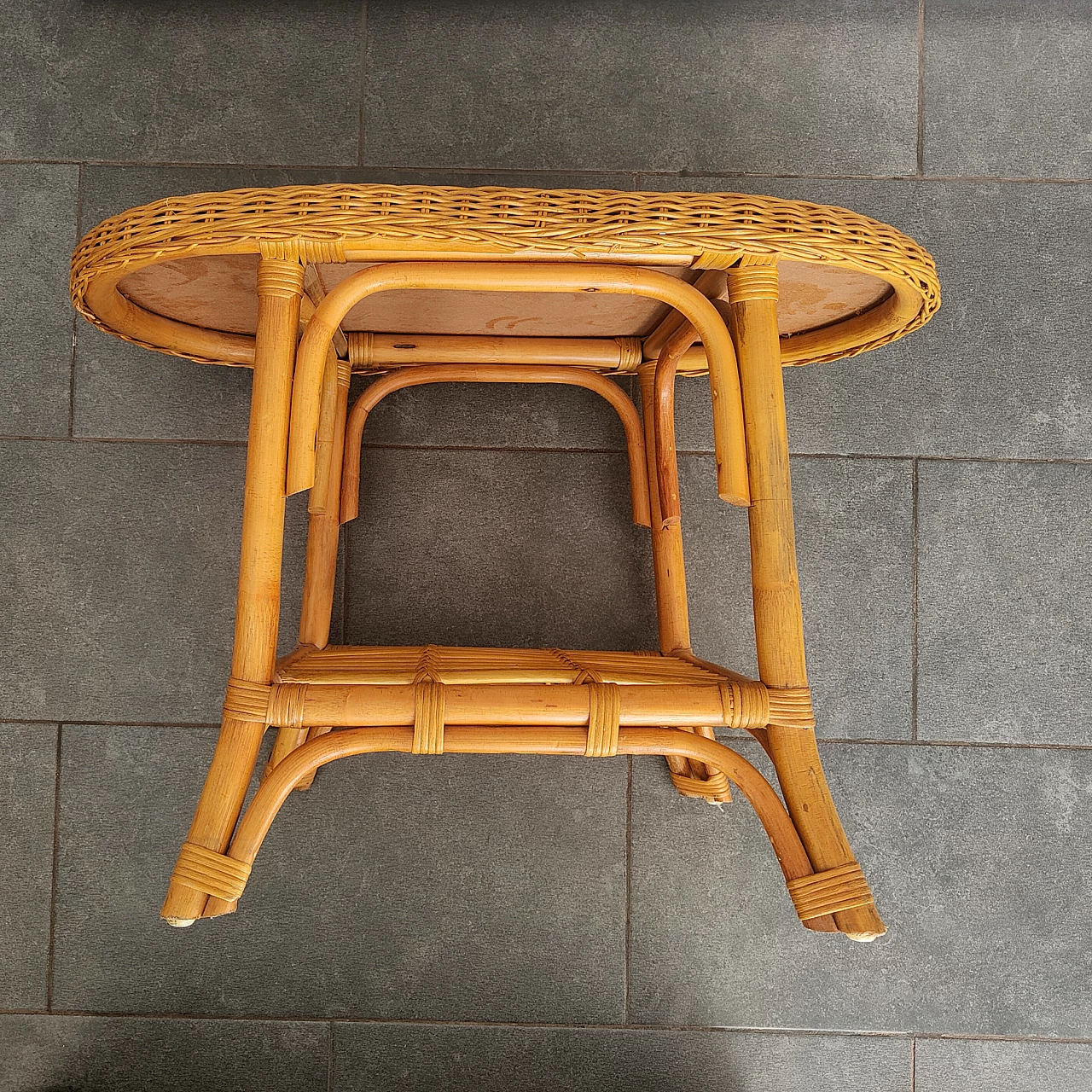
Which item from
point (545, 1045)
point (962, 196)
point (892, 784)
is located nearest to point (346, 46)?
point (962, 196)

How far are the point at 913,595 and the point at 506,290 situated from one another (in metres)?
0.76

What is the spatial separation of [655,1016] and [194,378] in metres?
1.08

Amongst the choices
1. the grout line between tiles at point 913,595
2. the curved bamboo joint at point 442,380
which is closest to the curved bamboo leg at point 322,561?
the curved bamboo joint at point 442,380

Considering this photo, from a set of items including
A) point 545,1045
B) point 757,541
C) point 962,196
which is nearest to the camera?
point 757,541

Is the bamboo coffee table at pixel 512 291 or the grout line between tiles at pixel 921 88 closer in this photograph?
the bamboo coffee table at pixel 512 291

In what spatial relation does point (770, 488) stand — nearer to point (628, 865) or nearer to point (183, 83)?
point (628, 865)

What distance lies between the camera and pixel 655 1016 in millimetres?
1131

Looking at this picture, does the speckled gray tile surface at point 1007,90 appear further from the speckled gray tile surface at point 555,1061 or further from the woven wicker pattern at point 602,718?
the speckled gray tile surface at point 555,1061

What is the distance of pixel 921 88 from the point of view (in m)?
1.23

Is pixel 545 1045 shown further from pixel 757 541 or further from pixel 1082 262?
pixel 1082 262

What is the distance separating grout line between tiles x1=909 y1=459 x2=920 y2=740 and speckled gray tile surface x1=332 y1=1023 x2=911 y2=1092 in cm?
49

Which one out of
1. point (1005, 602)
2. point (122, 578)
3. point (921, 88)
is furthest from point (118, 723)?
point (921, 88)

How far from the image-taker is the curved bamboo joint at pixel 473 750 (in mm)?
692

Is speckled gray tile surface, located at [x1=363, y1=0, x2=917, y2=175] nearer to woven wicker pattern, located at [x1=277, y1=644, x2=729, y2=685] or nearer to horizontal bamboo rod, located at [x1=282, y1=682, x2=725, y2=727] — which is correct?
woven wicker pattern, located at [x1=277, y1=644, x2=729, y2=685]
